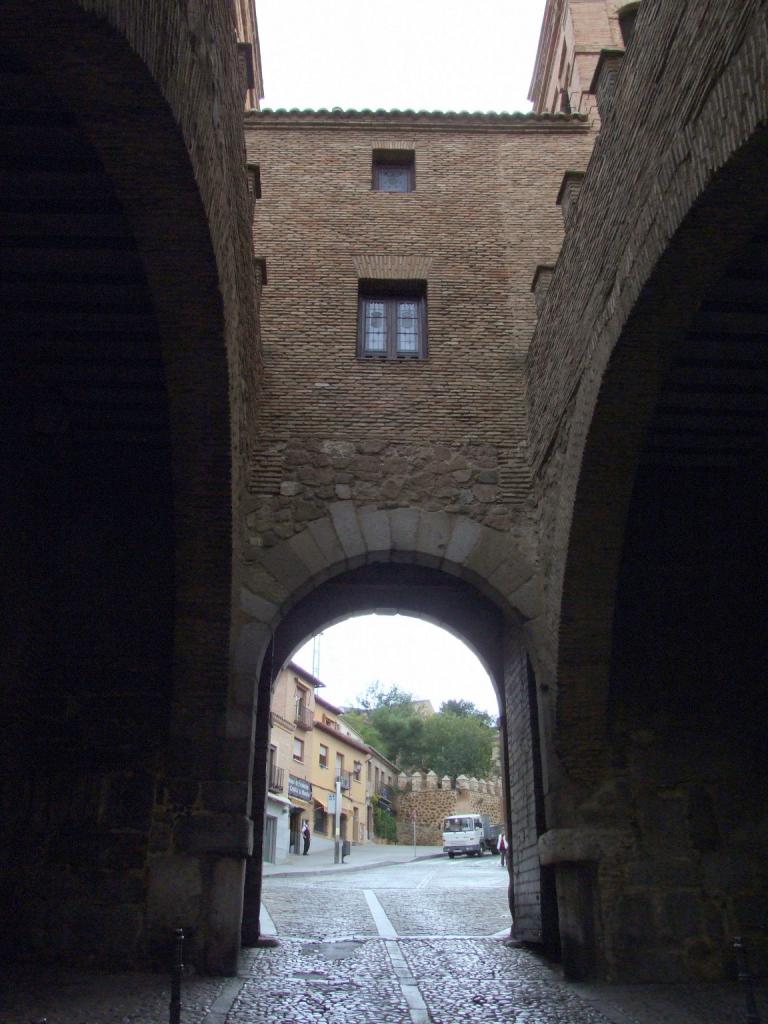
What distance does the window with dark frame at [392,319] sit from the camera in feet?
26.7

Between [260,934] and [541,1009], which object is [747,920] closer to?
[541,1009]

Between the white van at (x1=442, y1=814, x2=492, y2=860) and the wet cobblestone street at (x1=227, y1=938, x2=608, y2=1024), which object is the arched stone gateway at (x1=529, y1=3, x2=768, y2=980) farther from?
the white van at (x1=442, y1=814, x2=492, y2=860)

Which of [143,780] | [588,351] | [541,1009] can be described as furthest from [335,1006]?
[588,351]

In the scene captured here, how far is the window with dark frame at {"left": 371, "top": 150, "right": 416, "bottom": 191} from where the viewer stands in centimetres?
967

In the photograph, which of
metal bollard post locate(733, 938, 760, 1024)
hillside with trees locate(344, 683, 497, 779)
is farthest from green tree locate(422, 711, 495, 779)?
metal bollard post locate(733, 938, 760, 1024)

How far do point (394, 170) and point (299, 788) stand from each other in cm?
2217

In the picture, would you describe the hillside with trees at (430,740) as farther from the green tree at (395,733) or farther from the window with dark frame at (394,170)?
the window with dark frame at (394,170)

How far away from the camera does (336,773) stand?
32.6m

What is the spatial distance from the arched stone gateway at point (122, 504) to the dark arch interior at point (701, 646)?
285cm

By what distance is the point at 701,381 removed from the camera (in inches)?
215

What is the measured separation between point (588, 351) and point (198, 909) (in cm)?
437

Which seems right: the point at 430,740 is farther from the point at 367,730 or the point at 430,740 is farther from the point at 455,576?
the point at 455,576

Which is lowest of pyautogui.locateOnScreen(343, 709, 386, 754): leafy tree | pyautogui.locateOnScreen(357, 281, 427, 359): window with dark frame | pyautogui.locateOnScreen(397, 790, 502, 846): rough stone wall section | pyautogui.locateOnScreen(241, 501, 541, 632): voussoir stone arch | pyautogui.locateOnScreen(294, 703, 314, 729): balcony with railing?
pyautogui.locateOnScreen(397, 790, 502, 846): rough stone wall section

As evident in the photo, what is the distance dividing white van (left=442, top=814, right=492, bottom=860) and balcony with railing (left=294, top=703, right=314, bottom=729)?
18.9 ft
